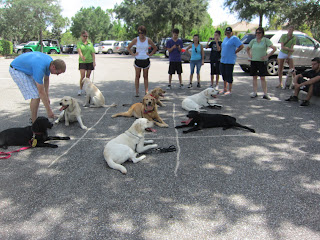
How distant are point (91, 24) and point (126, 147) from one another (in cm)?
8574

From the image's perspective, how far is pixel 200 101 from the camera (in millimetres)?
6949

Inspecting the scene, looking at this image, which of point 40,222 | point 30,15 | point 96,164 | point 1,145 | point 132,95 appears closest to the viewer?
point 40,222

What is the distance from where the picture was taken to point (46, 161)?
4.09 meters

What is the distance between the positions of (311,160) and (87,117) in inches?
189

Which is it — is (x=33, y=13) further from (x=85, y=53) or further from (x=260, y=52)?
(x=260, y=52)

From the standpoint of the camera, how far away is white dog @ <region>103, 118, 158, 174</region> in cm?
376

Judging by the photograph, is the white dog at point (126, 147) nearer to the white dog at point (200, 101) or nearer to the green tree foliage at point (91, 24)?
the white dog at point (200, 101)

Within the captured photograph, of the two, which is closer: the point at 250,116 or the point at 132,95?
the point at 250,116

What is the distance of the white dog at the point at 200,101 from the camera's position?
6.75 metres

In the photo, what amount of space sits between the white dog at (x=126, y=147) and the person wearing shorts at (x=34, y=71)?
1574 millimetres

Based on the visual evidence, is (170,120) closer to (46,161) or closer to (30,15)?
(46,161)

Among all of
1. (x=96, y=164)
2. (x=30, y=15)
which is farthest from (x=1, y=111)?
(x=30, y=15)

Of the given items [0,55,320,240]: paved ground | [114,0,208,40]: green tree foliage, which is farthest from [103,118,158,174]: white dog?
[114,0,208,40]: green tree foliage

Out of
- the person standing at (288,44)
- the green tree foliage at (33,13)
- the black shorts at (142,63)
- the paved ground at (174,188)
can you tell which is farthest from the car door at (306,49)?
the green tree foliage at (33,13)
